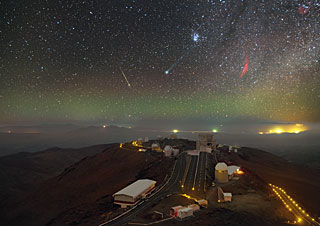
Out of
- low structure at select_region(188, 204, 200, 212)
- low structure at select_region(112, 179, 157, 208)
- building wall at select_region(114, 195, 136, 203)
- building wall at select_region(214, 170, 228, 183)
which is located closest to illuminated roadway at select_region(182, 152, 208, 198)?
building wall at select_region(214, 170, 228, 183)

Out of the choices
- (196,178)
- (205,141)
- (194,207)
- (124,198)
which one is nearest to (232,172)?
(196,178)

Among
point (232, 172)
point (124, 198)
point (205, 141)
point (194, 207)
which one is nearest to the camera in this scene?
point (194, 207)

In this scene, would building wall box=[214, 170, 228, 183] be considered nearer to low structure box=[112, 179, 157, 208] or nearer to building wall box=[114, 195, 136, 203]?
low structure box=[112, 179, 157, 208]

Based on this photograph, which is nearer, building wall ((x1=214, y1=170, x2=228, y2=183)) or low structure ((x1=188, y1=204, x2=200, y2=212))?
low structure ((x1=188, y1=204, x2=200, y2=212))

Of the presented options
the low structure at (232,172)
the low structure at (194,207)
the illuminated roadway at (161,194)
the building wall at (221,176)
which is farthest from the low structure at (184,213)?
the low structure at (232,172)

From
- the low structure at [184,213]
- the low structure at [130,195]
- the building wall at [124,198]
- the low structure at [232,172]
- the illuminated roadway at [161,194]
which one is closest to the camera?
the low structure at [184,213]

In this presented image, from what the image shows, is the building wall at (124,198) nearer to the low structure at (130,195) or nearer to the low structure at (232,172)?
the low structure at (130,195)

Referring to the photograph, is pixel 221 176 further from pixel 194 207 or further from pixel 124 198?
pixel 124 198

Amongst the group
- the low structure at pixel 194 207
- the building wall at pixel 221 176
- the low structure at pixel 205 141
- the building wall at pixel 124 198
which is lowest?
the building wall at pixel 124 198
